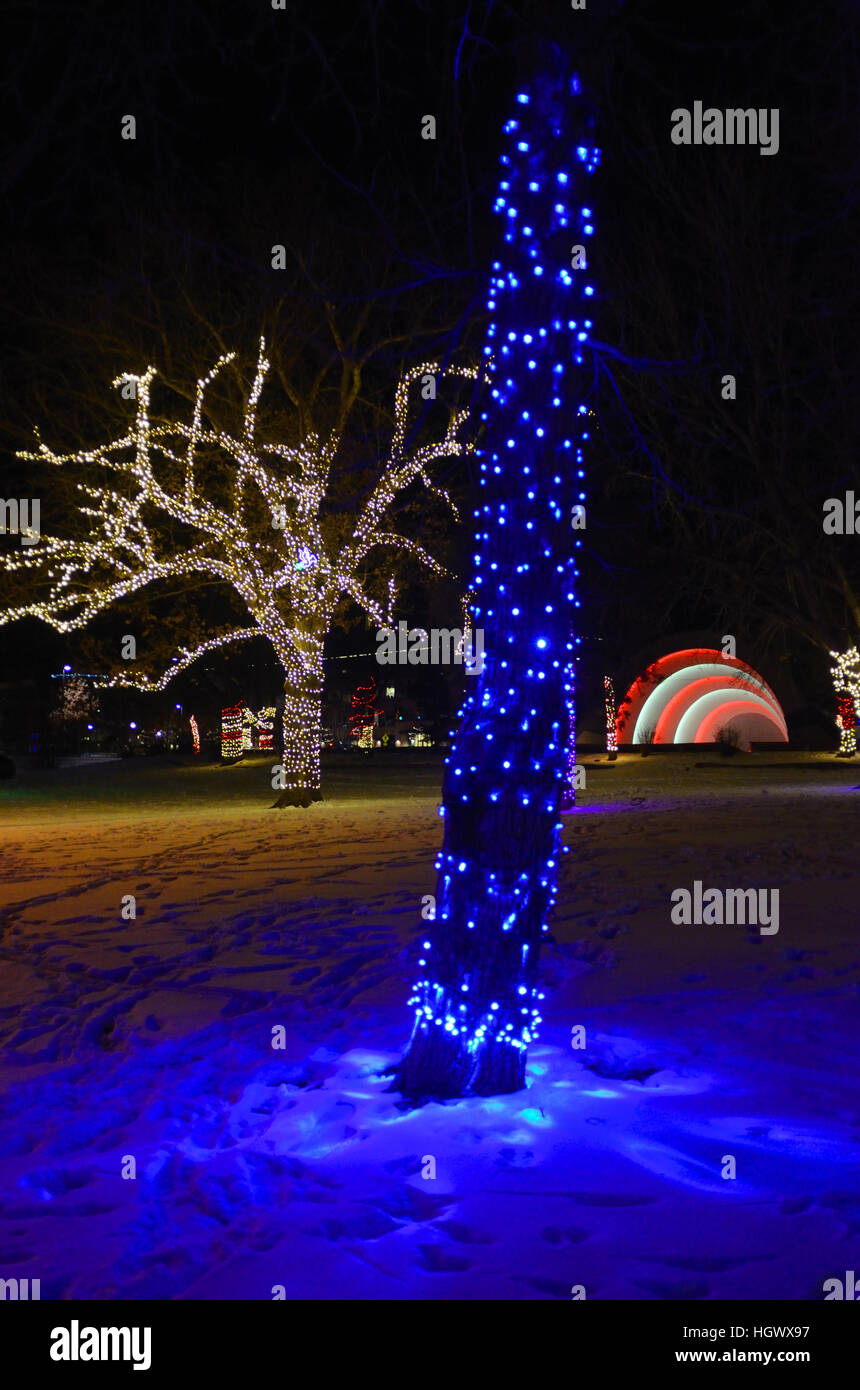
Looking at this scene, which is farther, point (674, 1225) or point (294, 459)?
point (294, 459)

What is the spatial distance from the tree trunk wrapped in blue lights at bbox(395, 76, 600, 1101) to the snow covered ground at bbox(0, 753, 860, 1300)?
0.33 metres

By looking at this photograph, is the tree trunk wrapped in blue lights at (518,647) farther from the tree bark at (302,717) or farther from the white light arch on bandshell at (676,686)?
the white light arch on bandshell at (676,686)

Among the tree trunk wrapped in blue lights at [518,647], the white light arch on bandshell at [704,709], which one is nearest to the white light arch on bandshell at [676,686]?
the white light arch on bandshell at [704,709]

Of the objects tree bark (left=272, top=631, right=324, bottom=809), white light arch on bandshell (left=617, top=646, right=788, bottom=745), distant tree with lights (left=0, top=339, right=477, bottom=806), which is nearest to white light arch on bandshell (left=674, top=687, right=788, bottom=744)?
white light arch on bandshell (left=617, top=646, right=788, bottom=745)

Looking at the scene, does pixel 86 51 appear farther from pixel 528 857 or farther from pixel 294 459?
pixel 294 459

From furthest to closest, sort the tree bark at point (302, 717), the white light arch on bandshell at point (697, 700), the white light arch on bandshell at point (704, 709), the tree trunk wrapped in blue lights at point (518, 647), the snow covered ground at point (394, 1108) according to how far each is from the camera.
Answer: the white light arch on bandshell at point (704, 709) < the white light arch on bandshell at point (697, 700) < the tree bark at point (302, 717) < the tree trunk wrapped in blue lights at point (518, 647) < the snow covered ground at point (394, 1108)

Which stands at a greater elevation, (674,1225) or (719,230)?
(719,230)

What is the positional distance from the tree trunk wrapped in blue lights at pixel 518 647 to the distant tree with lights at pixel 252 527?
1249 centimetres

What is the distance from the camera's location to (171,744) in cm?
4728

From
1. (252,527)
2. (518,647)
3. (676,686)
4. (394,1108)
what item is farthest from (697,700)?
(394,1108)

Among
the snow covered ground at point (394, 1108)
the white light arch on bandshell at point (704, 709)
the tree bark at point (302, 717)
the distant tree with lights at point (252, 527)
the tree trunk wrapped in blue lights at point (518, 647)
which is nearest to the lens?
the snow covered ground at point (394, 1108)

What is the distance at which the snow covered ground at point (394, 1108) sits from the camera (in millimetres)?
3199

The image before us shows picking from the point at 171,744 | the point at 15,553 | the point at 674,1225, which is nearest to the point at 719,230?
the point at 15,553

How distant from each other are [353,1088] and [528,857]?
1.21 meters
